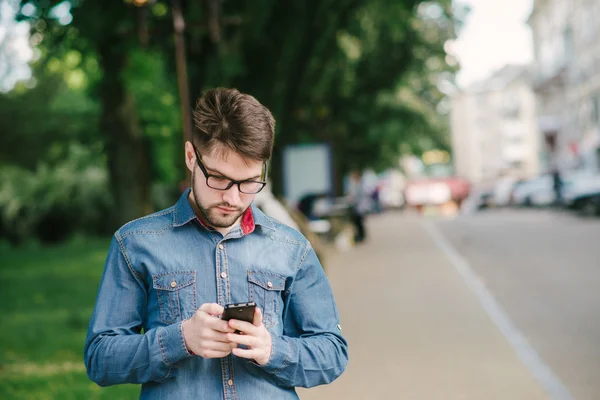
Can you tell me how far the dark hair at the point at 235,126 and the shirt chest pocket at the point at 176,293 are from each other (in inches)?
13.5

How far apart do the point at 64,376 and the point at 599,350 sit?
4.87 meters

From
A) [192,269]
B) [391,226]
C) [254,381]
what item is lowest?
[391,226]

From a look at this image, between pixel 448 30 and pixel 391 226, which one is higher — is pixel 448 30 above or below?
above

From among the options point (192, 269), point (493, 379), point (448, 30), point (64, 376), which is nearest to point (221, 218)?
point (192, 269)

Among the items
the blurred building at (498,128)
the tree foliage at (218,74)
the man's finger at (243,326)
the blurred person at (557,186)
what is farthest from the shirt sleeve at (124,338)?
the blurred building at (498,128)

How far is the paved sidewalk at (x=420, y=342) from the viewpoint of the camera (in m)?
7.19

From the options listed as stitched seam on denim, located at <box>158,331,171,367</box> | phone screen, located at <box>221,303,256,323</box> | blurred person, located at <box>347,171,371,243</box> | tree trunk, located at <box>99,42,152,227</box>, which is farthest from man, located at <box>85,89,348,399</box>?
blurred person, located at <box>347,171,371,243</box>

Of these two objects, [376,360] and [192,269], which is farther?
[376,360]

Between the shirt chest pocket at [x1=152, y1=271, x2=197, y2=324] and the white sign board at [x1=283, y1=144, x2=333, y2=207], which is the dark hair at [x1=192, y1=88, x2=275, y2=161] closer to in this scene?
the shirt chest pocket at [x1=152, y1=271, x2=197, y2=324]

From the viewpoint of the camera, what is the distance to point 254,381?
252 centimetres

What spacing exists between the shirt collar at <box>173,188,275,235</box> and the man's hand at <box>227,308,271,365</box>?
12.9 inches

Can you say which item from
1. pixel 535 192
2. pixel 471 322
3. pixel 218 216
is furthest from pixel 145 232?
pixel 535 192

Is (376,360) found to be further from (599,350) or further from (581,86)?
(581,86)

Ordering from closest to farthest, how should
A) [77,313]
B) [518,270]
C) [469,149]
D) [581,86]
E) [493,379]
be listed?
[493,379]
[77,313]
[518,270]
[581,86]
[469,149]
